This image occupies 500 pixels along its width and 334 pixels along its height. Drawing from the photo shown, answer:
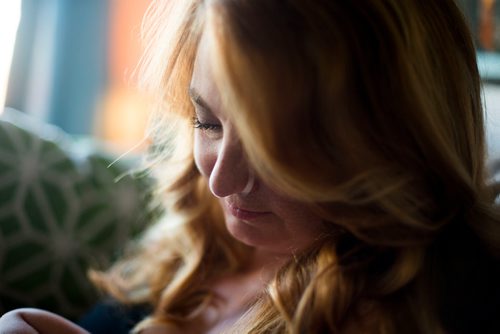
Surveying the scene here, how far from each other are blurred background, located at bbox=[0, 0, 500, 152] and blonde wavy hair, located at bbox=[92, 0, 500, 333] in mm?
1504

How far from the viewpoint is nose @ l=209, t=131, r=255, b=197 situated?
0.71 metres

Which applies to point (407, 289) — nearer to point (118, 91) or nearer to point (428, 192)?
point (428, 192)

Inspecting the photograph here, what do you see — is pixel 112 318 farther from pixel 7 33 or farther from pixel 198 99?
pixel 7 33

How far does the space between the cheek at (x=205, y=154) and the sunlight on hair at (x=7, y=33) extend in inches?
64.5

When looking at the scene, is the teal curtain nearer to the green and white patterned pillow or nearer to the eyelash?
the green and white patterned pillow

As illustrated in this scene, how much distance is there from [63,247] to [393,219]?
0.68m

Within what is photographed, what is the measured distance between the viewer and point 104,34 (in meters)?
2.66

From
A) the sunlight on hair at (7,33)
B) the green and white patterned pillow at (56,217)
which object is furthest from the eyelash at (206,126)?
the sunlight on hair at (7,33)

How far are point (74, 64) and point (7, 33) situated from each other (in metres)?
0.36

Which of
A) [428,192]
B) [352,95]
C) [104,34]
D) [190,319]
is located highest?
[104,34]

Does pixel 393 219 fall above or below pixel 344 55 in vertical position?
below

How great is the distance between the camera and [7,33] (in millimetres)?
2268

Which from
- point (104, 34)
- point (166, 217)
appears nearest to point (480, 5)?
point (166, 217)

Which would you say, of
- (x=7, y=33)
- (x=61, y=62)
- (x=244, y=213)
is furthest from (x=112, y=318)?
Result: (x=61, y=62)
